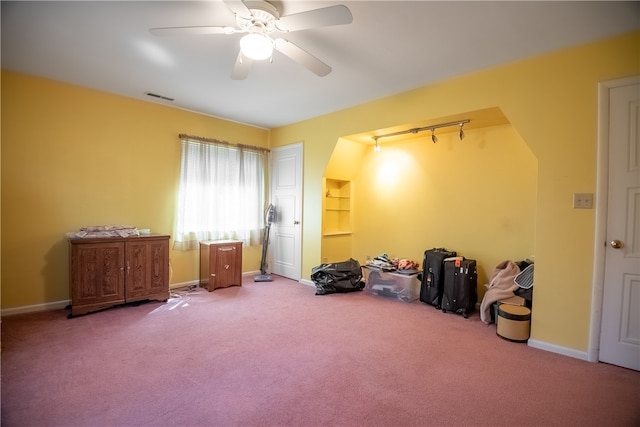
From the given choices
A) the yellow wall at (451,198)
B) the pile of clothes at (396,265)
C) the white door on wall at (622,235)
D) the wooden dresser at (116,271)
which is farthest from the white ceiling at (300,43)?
the pile of clothes at (396,265)

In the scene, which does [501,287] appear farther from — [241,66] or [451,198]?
[241,66]

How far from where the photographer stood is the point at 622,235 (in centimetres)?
244

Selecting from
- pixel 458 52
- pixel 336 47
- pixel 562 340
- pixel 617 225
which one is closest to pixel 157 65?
pixel 336 47

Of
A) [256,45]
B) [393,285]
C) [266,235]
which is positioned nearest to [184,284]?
[266,235]

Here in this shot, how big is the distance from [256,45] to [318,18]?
485 mm

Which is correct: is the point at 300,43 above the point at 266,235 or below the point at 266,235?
above

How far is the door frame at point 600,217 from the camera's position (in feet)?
8.14

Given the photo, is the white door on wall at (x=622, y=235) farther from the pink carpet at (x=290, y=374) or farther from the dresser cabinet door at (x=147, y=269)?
the dresser cabinet door at (x=147, y=269)

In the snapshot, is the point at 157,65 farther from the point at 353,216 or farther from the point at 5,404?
the point at 353,216

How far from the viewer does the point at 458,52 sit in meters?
2.78

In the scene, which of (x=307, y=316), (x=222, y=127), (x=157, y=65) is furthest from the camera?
(x=222, y=127)

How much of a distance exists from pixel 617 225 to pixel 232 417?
3.23 meters

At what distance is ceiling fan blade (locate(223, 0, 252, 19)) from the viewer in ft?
7.00

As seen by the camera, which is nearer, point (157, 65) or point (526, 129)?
point (526, 129)
